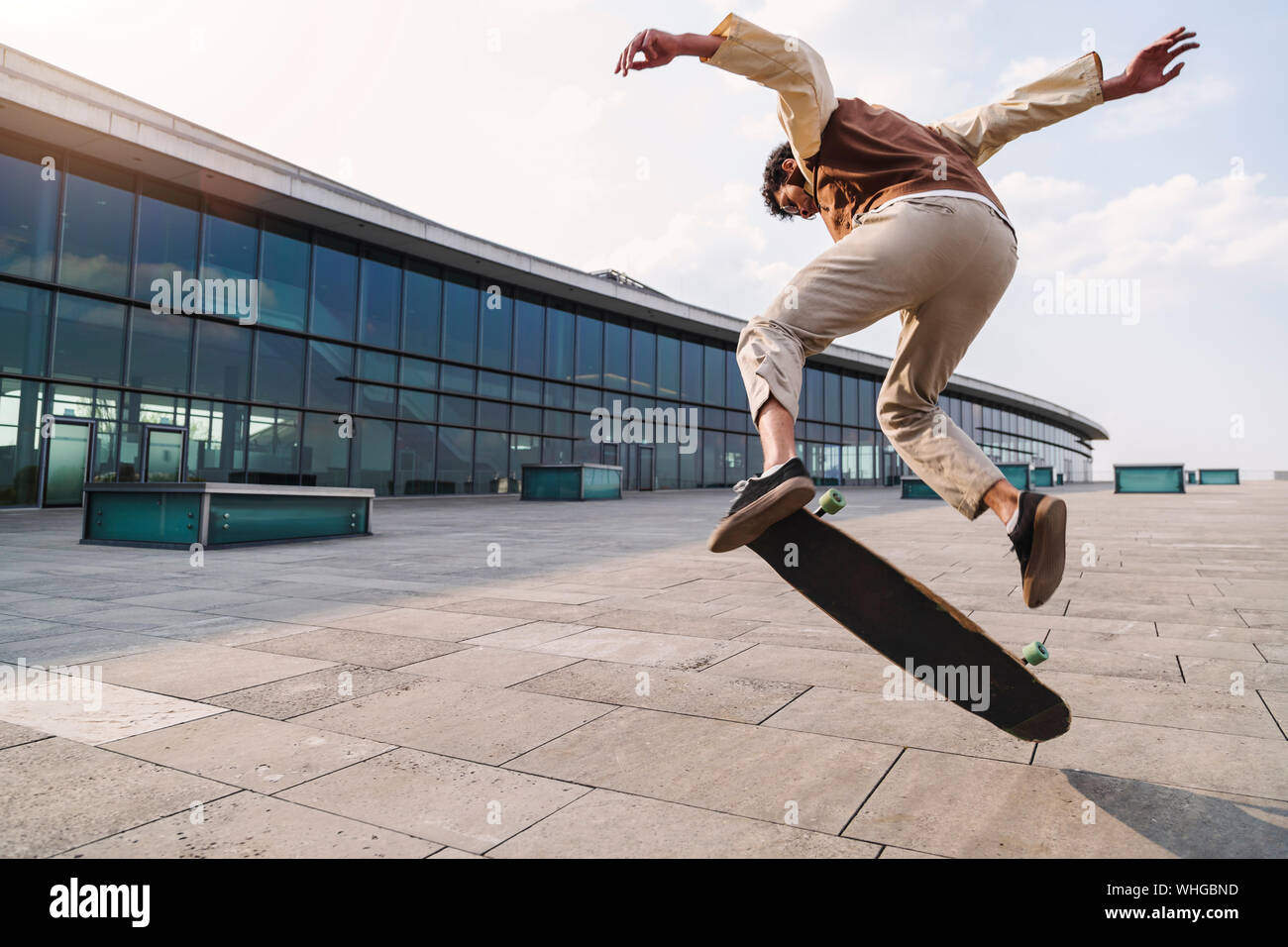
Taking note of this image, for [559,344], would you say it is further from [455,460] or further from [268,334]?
[268,334]

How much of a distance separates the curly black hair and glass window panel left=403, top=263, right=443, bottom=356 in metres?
20.7

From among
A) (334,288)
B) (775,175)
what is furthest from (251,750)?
(334,288)

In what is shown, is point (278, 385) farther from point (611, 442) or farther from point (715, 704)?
point (715, 704)

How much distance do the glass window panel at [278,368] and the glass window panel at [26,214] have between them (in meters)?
4.46

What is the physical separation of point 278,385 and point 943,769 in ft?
66.5

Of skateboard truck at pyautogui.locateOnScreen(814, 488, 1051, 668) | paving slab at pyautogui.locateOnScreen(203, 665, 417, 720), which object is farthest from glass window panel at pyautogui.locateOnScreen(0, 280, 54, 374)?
skateboard truck at pyautogui.locateOnScreen(814, 488, 1051, 668)

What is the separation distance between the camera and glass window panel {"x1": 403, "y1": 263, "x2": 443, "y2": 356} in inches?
880

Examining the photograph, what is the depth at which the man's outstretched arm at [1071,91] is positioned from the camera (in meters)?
2.48

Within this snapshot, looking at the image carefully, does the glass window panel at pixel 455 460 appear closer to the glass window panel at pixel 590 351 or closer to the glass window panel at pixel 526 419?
the glass window panel at pixel 526 419

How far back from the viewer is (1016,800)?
6.14ft

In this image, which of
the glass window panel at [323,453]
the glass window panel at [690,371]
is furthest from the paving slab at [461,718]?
the glass window panel at [690,371]
